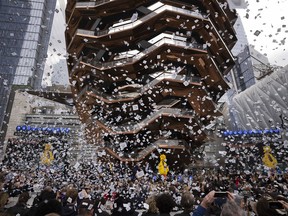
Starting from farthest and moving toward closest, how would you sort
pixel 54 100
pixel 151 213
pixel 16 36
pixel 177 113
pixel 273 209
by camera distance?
1. pixel 16 36
2. pixel 54 100
3. pixel 177 113
4. pixel 151 213
5. pixel 273 209

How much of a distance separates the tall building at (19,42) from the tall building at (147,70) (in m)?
58.5

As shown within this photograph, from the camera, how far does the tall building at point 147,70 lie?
24.7 metres

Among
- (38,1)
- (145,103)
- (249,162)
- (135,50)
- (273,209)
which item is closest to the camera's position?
(273,209)

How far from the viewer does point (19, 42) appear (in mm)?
81625

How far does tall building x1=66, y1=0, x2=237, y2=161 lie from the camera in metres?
24.7

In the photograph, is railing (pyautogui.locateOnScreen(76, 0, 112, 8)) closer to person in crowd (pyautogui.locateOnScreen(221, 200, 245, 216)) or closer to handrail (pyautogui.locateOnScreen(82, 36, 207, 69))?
handrail (pyautogui.locateOnScreen(82, 36, 207, 69))

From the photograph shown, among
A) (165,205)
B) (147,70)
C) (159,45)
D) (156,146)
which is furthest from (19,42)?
(165,205)

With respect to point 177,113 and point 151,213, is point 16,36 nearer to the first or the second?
point 177,113

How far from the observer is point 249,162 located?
39.8 metres

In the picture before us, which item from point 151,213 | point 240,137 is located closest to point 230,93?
point 240,137

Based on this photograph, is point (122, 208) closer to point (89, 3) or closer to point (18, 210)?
point (18, 210)

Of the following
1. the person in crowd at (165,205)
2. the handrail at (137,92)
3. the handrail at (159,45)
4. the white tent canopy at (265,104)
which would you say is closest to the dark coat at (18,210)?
the person in crowd at (165,205)

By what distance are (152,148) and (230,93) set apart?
70.4m

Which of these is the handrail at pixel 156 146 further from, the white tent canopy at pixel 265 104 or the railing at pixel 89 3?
the railing at pixel 89 3
